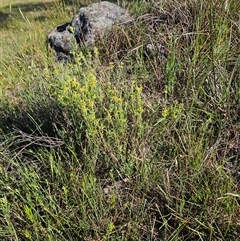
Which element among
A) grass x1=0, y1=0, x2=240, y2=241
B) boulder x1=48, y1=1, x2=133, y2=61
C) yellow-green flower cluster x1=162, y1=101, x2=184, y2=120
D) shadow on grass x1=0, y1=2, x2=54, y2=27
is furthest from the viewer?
shadow on grass x1=0, y1=2, x2=54, y2=27

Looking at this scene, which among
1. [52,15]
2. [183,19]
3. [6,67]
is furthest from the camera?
[52,15]

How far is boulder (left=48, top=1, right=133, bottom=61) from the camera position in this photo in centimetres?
439

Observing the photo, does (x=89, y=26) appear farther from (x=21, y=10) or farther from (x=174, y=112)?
(x=21, y=10)

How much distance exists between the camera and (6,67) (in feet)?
13.8

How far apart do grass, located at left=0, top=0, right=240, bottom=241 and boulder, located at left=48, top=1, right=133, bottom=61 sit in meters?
0.94

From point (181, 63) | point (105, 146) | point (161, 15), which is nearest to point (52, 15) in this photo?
point (161, 15)

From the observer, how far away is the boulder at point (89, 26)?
173 inches

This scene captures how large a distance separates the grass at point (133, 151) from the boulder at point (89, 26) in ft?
3.07

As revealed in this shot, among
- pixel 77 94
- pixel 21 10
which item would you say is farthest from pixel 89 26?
pixel 21 10

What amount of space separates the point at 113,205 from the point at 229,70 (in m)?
1.60

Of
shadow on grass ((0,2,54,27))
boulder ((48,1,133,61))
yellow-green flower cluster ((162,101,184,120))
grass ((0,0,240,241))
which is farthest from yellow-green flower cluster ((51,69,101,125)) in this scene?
shadow on grass ((0,2,54,27))

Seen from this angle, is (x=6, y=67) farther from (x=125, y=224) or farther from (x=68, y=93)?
(x=125, y=224)

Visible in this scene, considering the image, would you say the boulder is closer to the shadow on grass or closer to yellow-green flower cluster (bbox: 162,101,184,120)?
the shadow on grass

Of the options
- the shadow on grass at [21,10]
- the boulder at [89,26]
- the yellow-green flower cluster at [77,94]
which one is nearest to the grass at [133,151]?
the yellow-green flower cluster at [77,94]
